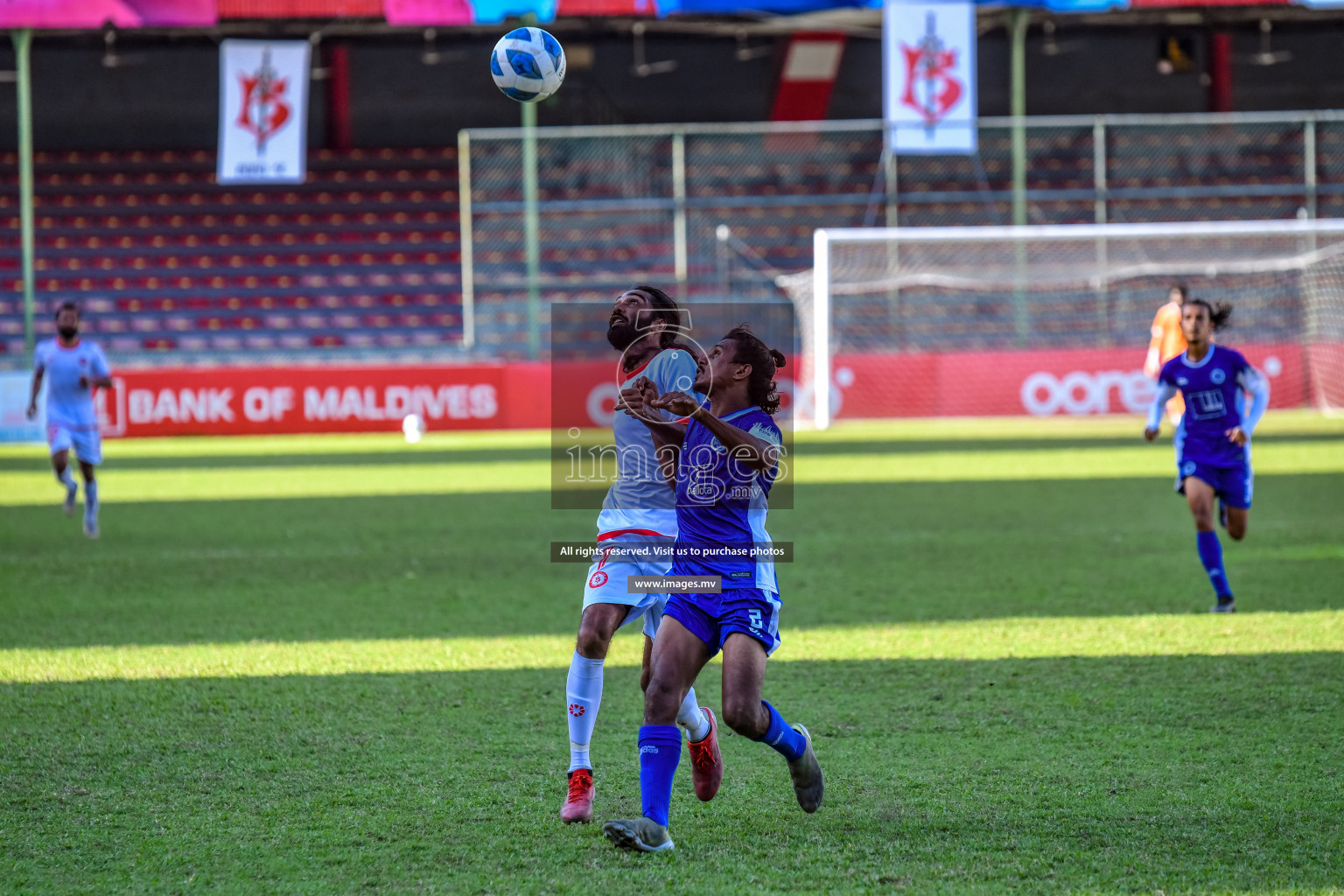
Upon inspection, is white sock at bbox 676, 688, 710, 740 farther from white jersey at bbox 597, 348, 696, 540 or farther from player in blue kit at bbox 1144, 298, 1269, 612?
player in blue kit at bbox 1144, 298, 1269, 612

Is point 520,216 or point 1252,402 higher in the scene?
point 520,216

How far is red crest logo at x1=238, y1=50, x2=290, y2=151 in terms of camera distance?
25312mm

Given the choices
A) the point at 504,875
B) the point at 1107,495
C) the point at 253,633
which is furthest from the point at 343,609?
the point at 1107,495

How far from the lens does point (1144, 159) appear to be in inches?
1157

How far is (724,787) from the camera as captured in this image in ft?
16.6

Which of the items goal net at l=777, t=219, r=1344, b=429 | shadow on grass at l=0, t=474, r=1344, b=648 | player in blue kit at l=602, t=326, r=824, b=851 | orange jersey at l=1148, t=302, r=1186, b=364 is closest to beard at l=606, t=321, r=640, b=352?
player in blue kit at l=602, t=326, r=824, b=851

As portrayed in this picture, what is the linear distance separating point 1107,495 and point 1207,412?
20.0 ft

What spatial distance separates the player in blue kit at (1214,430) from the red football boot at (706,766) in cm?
462

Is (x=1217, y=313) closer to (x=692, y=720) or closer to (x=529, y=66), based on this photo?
(x=529, y=66)

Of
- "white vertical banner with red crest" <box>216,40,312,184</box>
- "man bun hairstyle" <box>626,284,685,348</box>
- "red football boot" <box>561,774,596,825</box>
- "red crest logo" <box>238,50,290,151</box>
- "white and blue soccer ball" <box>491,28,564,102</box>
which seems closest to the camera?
"red football boot" <box>561,774,596,825</box>

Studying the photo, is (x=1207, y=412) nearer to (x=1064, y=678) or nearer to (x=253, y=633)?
(x=1064, y=678)

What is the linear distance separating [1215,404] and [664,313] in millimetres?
4955

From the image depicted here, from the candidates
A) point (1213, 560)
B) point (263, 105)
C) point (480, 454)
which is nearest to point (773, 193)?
point (263, 105)

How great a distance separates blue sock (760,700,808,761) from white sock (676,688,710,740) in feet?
0.93
